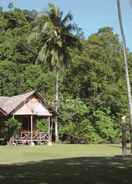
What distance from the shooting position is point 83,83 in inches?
2152

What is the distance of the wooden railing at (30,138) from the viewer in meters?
45.5

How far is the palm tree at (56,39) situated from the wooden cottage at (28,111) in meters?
3.13

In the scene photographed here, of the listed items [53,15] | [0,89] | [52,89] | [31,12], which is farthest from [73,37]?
[31,12]

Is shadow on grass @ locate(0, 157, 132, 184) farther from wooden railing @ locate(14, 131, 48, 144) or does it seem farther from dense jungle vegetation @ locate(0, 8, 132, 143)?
dense jungle vegetation @ locate(0, 8, 132, 143)

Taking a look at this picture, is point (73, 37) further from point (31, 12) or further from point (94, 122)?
point (31, 12)

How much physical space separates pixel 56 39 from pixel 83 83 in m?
6.52

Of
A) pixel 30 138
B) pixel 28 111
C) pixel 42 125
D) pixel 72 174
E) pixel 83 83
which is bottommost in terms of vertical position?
pixel 72 174

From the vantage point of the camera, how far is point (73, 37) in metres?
50.6

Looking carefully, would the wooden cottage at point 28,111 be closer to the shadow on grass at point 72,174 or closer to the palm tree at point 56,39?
the palm tree at point 56,39

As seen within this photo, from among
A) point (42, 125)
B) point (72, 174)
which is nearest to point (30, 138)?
point (42, 125)

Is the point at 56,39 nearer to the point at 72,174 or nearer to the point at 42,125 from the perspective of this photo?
the point at 42,125

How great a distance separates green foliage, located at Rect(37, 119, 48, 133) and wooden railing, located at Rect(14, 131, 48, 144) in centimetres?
234

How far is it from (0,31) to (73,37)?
15696 millimetres

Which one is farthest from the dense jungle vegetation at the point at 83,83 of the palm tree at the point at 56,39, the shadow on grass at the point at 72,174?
the shadow on grass at the point at 72,174
